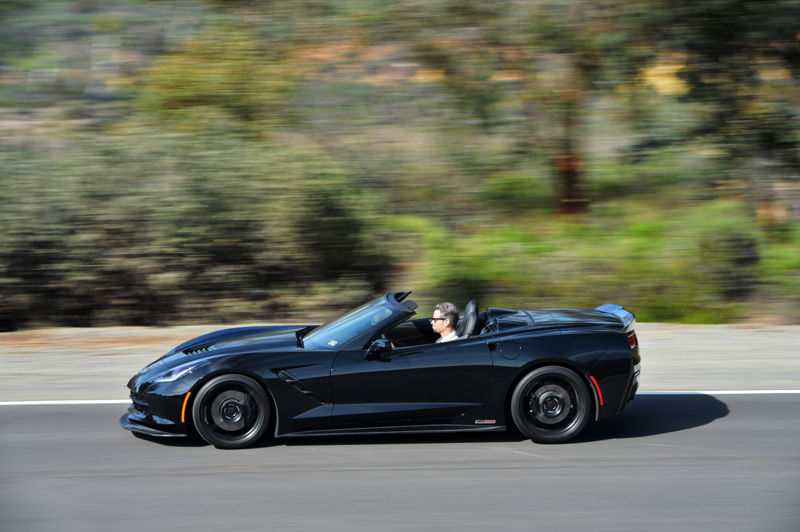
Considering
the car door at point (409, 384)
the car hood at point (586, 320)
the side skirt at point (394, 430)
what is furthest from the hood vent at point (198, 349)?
the car hood at point (586, 320)

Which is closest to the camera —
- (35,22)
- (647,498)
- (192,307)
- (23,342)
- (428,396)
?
(647,498)

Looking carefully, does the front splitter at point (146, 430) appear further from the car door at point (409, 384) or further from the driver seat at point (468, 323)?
the driver seat at point (468, 323)

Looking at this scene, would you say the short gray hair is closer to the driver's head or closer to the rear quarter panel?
the driver's head

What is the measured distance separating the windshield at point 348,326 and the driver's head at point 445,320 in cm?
37

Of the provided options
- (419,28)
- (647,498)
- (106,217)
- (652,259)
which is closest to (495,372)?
(647,498)

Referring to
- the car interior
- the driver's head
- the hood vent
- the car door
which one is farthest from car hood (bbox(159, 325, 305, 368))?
the driver's head

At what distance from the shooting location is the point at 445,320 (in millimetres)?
5969

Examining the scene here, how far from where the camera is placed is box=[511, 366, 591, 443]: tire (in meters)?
5.60

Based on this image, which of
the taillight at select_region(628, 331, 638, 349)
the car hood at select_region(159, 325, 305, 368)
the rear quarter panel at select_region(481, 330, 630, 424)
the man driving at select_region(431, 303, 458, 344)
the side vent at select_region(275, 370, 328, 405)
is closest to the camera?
the side vent at select_region(275, 370, 328, 405)

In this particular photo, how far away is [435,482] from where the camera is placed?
489cm

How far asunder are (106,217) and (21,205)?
3.95 ft

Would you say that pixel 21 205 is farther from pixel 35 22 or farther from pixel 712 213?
pixel 712 213

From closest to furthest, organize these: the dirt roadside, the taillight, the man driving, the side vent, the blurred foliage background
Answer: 1. the side vent
2. the taillight
3. the man driving
4. the dirt roadside
5. the blurred foliage background

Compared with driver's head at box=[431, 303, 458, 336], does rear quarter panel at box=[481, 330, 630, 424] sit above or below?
below
